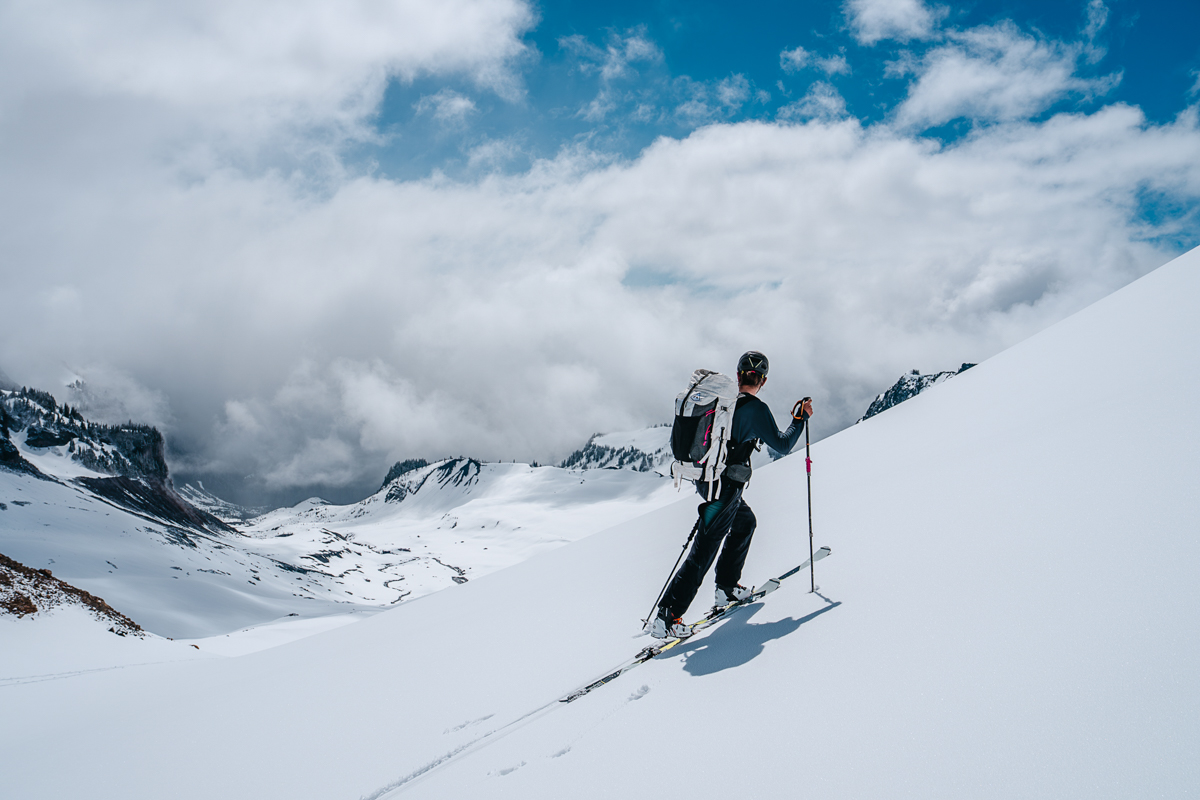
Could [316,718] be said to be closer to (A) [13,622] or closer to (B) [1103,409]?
(B) [1103,409]

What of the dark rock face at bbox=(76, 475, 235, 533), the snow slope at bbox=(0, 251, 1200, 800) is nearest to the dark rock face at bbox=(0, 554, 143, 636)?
the snow slope at bbox=(0, 251, 1200, 800)

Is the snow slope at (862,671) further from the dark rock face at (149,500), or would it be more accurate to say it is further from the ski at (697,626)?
the dark rock face at (149,500)

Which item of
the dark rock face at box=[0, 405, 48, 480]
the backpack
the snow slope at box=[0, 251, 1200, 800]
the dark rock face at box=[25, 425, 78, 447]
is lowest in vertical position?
the snow slope at box=[0, 251, 1200, 800]

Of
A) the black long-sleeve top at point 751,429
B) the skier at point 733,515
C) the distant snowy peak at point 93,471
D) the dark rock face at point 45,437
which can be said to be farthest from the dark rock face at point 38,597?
the dark rock face at point 45,437

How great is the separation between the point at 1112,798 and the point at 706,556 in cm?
345

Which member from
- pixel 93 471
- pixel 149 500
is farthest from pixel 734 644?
pixel 93 471

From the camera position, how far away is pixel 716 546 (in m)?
5.21

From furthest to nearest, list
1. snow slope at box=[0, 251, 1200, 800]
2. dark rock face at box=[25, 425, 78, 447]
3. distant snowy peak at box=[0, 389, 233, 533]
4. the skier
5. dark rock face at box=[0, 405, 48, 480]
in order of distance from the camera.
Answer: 1. dark rock face at box=[25, 425, 78, 447]
2. distant snowy peak at box=[0, 389, 233, 533]
3. dark rock face at box=[0, 405, 48, 480]
4. the skier
5. snow slope at box=[0, 251, 1200, 800]

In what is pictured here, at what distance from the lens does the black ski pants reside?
5078 mm

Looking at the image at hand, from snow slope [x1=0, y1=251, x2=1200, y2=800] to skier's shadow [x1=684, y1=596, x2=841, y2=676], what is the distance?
3cm

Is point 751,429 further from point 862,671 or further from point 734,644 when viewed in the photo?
point 862,671

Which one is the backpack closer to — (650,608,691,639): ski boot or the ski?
the ski

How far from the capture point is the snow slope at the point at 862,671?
2299 millimetres

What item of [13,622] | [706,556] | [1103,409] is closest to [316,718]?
[706,556]
